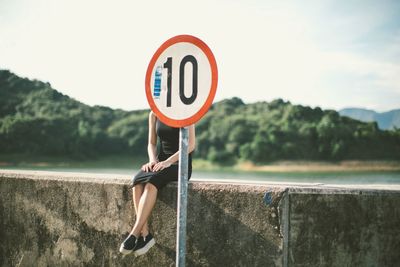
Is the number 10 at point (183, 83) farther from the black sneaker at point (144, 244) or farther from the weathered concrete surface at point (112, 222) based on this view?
the black sneaker at point (144, 244)

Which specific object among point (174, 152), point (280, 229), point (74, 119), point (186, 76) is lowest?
point (280, 229)

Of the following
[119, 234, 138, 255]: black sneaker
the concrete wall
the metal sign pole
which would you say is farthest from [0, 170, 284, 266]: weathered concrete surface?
the metal sign pole

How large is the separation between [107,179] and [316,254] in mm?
1825

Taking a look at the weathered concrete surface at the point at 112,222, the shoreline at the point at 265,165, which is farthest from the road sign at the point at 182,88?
the shoreline at the point at 265,165

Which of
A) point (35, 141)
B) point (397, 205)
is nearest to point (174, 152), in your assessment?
point (397, 205)

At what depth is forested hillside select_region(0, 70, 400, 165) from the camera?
217 ft

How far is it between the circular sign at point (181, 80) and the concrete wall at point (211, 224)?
75cm

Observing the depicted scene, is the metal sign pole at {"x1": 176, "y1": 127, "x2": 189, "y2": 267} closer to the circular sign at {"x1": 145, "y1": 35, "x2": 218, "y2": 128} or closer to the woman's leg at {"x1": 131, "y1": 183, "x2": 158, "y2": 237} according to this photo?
the circular sign at {"x1": 145, "y1": 35, "x2": 218, "y2": 128}

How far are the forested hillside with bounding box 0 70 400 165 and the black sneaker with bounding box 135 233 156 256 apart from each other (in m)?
59.2

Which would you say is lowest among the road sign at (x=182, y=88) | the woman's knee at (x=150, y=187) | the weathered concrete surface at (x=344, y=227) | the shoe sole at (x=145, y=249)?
the shoe sole at (x=145, y=249)

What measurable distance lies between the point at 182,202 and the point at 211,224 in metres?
0.57

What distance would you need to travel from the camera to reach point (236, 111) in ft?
325

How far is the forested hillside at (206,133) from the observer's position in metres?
66.0

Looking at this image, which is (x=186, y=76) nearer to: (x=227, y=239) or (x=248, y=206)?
(x=248, y=206)
